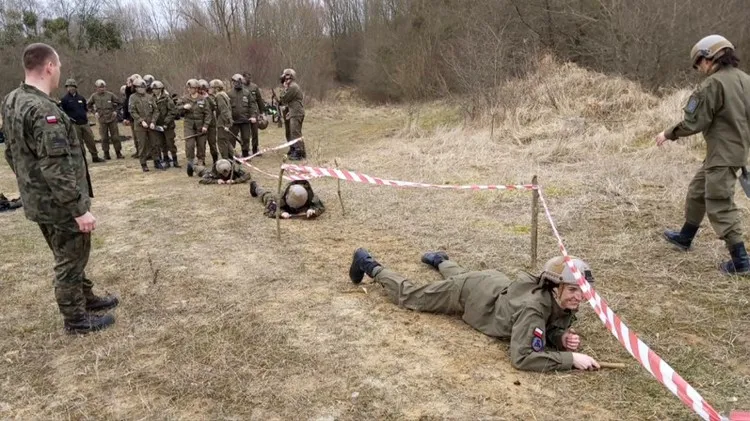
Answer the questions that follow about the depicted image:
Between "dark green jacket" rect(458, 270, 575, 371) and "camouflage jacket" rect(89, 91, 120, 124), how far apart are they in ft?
38.4

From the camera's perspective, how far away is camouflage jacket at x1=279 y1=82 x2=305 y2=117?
12.2 metres

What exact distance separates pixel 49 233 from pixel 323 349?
223 cm

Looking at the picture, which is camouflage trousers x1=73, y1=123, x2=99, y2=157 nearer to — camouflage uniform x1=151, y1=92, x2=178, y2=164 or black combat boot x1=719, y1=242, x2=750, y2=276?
camouflage uniform x1=151, y1=92, x2=178, y2=164

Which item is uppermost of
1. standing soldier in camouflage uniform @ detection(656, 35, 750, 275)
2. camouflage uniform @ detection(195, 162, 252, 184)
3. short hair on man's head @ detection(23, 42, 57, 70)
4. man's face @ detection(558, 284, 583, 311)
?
short hair on man's head @ detection(23, 42, 57, 70)

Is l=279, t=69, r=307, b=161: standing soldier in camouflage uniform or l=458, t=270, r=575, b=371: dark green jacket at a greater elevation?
l=279, t=69, r=307, b=161: standing soldier in camouflage uniform

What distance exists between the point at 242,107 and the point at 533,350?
9969 mm

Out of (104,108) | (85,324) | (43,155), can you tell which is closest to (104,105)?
(104,108)

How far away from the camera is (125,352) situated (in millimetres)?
3857

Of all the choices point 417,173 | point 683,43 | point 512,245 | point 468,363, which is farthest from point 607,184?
point 683,43

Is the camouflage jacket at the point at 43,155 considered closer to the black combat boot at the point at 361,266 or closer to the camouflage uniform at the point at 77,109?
the black combat boot at the point at 361,266

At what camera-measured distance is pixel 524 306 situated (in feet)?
11.6

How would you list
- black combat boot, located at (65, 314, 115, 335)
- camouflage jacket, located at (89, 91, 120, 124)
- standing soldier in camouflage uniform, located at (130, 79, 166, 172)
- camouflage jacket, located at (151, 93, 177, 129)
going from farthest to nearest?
camouflage jacket, located at (89, 91, 120, 124), camouflage jacket, located at (151, 93, 177, 129), standing soldier in camouflage uniform, located at (130, 79, 166, 172), black combat boot, located at (65, 314, 115, 335)

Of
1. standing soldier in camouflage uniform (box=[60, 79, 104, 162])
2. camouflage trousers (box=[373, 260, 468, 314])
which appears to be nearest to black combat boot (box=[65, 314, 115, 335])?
camouflage trousers (box=[373, 260, 468, 314])

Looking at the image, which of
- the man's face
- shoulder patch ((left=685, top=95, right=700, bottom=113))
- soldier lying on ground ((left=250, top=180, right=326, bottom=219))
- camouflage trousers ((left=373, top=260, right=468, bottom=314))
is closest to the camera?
the man's face
